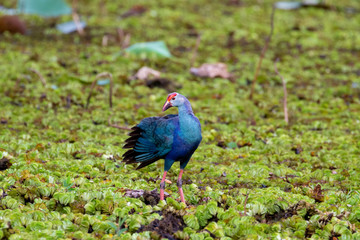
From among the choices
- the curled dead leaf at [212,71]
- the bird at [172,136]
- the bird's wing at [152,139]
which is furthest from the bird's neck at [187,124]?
the curled dead leaf at [212,71]

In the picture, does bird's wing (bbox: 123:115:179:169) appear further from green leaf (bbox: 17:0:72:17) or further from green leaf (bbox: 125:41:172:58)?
green leaf (bbox: 17:0:72:17)

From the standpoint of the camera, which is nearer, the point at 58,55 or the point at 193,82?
the point at 193,82

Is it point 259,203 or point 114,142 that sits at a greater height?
point 259,203

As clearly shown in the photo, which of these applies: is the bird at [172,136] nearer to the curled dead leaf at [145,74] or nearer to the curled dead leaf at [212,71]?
the curled dead leaf at [145,74]

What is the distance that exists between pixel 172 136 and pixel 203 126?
361 cm

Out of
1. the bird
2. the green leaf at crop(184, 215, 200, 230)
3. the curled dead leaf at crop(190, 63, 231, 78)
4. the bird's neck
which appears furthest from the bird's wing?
the curled dead leaf at crop(190, 63, 231, 78)

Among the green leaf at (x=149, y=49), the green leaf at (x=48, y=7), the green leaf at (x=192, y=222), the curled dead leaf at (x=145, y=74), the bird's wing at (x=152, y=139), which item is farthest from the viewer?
the green leaf at (x=48, y=7)

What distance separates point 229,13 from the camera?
17.1 metres

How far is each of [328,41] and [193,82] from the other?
5.53 meters

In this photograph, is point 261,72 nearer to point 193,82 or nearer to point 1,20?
point 193,82

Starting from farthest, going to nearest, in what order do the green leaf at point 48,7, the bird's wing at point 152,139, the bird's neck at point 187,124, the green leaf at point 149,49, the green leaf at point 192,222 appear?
the green leaf at point 48,7 → the green leaf at point 149,49 → the bird's wing at point 152,139 → the bird's neck at point 187,124 → the green leaf at point 192,222

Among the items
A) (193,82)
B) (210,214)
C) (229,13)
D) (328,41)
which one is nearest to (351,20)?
(328,41)

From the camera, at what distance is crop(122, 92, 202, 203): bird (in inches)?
202

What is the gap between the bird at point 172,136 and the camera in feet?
16.8
